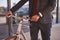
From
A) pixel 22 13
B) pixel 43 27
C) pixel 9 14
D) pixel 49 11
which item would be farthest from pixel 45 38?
pixel 22 13

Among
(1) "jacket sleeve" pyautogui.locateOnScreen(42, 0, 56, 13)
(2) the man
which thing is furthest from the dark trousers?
(1) "jacket sleeve" pyautogui.locateOnScreen(42, 0, 56, 13)

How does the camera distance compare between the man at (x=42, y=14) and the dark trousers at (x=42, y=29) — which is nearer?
the man at (x=42, y=14)

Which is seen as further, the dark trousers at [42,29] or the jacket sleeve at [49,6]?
the dark trousers at [42,29]

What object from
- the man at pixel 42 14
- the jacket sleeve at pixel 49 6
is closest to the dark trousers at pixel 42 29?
the man at pixel 42 14

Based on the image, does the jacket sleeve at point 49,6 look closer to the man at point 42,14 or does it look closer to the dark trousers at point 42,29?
the man at point 42,14

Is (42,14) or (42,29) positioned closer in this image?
(42,14)

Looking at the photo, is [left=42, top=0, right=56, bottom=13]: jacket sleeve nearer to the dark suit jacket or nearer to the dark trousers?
the dark suit jacket

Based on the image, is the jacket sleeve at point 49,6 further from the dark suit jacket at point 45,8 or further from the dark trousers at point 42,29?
the dark trousers at point 42,29

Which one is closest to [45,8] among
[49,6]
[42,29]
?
[49,6]

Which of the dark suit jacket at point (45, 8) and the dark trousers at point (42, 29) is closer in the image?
the dark suit jacket at point (45, 8)

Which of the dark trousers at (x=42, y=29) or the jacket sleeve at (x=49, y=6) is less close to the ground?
the jacket sleeve at (x=49, y=6)

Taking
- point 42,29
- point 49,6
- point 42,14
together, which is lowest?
point 42,29

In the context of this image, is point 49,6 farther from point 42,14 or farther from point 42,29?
point 42,29

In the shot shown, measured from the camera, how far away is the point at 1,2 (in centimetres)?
843
